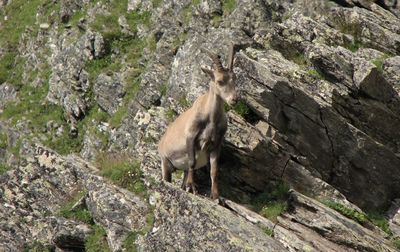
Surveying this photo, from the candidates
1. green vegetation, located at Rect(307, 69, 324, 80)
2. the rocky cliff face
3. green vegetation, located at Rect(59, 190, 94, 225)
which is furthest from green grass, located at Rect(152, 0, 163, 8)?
green vegetation, located at Rect(59, 190, 94, 225)

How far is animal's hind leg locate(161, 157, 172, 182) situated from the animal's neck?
2.36 metres

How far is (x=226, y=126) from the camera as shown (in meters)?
16.5

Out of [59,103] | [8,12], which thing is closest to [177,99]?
[59,103]

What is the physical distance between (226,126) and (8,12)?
30.1 meters

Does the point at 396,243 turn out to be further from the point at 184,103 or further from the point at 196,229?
the point at 184,103

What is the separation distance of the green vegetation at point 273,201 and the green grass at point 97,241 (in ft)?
12.9

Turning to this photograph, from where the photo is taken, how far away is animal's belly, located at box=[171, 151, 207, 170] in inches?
655

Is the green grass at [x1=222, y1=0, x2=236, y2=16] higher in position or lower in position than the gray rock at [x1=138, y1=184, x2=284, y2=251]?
higher

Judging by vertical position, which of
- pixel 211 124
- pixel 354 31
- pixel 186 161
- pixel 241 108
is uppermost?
pixel 354 31

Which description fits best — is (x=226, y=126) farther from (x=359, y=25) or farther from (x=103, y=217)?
(x=359, y=25)

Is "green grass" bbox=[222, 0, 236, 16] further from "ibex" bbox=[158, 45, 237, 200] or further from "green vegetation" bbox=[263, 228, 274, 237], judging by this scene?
"green vegetation" bbox=[263, 228, 274, 237]

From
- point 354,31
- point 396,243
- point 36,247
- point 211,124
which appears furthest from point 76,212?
point 354,31

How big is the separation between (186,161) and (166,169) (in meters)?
1.22

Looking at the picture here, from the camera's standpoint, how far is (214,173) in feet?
53.8
